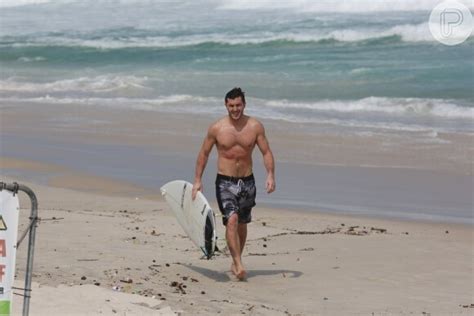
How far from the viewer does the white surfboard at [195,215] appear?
822 cm

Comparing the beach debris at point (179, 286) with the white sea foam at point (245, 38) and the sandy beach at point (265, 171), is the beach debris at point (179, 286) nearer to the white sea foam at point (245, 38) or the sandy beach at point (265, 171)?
the sandy beach at point (265, 171)

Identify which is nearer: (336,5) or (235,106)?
(235,106)

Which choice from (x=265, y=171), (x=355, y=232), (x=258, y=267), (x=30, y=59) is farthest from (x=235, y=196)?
(x=30, y=59)

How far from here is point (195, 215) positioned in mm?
8359

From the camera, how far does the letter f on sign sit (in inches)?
1398

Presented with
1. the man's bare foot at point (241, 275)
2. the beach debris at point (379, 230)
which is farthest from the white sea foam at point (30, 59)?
the man's bare foot at point (241, 275)

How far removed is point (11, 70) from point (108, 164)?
16608mm

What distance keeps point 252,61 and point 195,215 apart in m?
22.7

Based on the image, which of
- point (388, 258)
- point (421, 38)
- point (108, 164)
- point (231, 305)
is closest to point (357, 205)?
point (388, 258)

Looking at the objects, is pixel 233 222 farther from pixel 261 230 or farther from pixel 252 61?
pixel 252 61

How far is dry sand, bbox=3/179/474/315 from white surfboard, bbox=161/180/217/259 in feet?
0.75

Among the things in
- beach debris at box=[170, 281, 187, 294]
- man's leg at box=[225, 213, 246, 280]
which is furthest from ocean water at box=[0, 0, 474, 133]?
beach debris at box=[170, 281, 187, 294]

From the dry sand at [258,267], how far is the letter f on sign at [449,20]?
25065mm

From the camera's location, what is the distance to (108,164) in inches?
559
